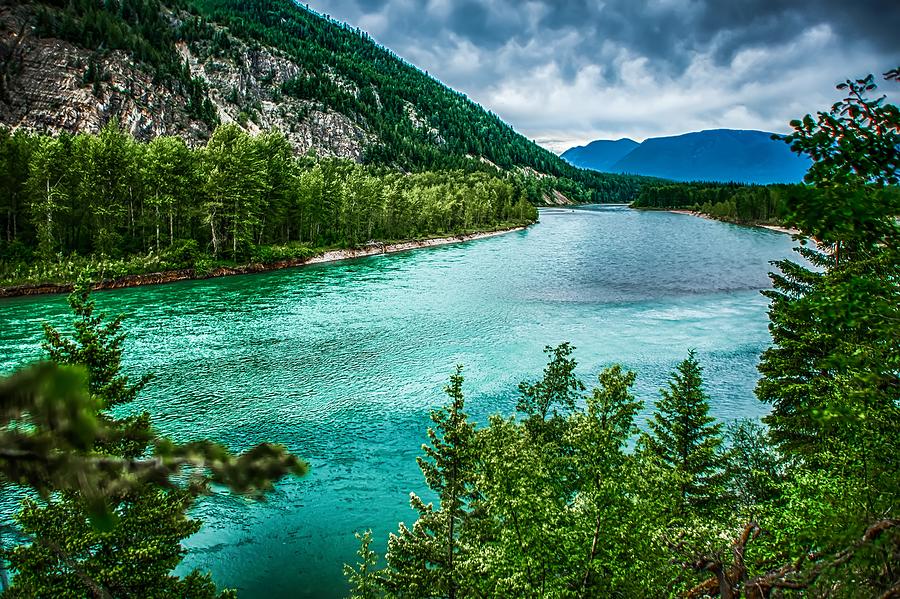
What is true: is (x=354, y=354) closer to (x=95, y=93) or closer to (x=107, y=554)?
(x=107, y=554)

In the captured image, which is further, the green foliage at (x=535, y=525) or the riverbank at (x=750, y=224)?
Result: the riverbank at (x=750, y=224)

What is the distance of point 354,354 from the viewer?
32219 mm

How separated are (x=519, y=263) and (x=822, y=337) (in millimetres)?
52085

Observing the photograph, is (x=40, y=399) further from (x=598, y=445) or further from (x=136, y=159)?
(x=136, y=159)

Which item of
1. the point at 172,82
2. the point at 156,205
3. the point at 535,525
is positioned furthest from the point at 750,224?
the point at 172,82

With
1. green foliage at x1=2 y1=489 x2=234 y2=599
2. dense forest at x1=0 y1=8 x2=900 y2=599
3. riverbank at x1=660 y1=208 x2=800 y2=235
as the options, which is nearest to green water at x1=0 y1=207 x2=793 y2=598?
dense forest at x1=0 y1=8 x2=900 y2=599

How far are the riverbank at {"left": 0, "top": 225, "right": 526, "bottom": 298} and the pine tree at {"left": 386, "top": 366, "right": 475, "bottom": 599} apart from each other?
43701 millimetres

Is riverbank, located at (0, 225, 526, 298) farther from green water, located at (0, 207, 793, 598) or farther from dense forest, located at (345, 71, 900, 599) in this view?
dense forest, located at (345, 71, 900, 599)

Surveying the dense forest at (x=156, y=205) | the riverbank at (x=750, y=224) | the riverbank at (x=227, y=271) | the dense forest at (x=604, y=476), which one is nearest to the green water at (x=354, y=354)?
the riverbank at (x=227, y=271)

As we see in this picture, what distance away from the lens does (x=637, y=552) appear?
8.98m

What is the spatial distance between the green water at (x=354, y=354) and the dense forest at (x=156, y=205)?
6664 millimetres

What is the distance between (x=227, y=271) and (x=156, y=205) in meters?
10.1

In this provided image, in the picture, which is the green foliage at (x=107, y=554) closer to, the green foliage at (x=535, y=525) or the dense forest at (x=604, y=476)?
the dense forest at (x=604, y=476)

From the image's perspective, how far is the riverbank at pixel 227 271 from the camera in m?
43.0
